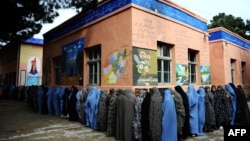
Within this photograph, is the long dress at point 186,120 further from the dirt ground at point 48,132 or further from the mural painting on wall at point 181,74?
the mural painting on wall at point 181,74

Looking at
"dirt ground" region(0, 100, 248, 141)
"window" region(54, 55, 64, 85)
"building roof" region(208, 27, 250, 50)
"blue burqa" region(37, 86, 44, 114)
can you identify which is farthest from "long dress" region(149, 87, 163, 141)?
"building roof" region(208, 27, 250, 50)

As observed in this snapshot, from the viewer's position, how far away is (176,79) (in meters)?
8.09

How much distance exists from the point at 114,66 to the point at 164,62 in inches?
85.4

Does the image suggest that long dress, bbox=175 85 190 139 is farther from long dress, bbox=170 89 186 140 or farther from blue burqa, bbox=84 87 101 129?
blue burqa, bbox=84 87 101 129

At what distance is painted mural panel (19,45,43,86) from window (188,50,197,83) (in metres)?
16.8

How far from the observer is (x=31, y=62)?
20.8m

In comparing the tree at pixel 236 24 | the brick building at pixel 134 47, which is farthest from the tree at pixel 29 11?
the tree at pixel 236 24

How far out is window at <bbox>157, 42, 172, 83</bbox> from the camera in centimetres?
768

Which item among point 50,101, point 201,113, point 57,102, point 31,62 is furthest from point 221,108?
point 31,62

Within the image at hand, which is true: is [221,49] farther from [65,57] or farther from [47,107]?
[47,107]

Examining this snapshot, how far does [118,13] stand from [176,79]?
342cm

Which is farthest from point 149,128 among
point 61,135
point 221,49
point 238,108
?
point 221,49

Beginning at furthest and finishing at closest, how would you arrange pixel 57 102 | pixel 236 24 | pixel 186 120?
pixel 236 24 < pixel 57 102 < pixel 186 120

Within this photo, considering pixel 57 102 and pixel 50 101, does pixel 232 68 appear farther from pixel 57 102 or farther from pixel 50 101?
pixel 50 101
